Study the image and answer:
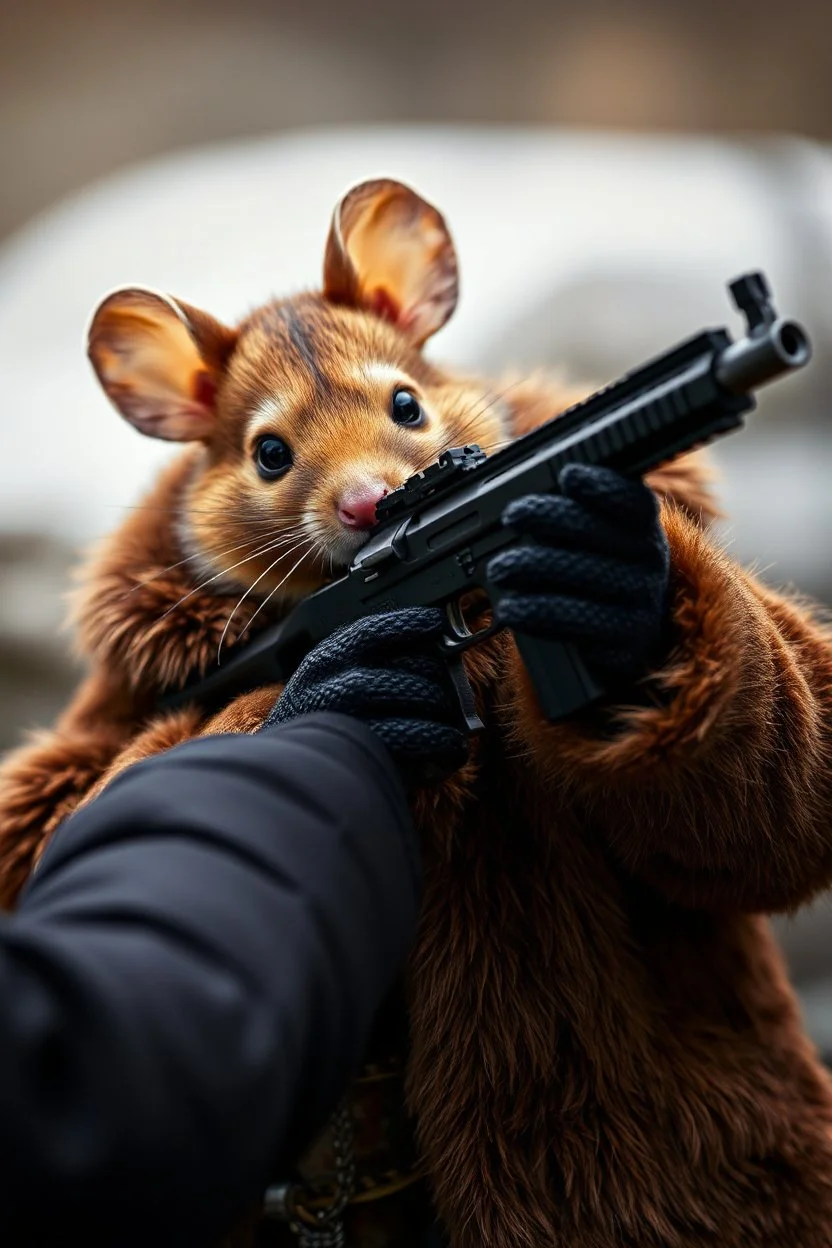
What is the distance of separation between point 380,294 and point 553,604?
47 centimetres

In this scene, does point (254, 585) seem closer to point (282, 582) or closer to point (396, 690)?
point (282, 582)

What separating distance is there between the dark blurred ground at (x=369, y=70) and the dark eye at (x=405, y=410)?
3.87 feet

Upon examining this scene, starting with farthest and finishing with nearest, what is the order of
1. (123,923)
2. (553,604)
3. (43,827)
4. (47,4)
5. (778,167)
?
(778,167), (47,4), (43,827), (553,604), (123,923)

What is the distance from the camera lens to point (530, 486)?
2.16 feet

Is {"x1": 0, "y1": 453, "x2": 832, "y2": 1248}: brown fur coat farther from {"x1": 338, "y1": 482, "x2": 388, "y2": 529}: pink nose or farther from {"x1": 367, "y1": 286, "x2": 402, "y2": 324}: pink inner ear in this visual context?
{"x1": 367, "y1": 286, "x2": 402, "y2": 324}: pink inner ear

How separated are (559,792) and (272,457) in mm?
350

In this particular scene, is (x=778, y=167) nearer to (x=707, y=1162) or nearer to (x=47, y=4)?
(x=47, y=4)

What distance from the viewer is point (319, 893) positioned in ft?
1.73

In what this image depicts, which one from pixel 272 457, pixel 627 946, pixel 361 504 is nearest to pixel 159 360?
pixel 272 457

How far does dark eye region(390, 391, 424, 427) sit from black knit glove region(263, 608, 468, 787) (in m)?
0.19

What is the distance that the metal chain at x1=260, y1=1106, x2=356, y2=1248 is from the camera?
0.77 metres

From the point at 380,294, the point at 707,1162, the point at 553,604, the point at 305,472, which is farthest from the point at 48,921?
the point at 380,294

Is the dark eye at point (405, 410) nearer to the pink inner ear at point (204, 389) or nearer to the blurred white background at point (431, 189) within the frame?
the pink inner ear at point (204, 389)

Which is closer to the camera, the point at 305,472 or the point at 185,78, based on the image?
the point at 305,472
